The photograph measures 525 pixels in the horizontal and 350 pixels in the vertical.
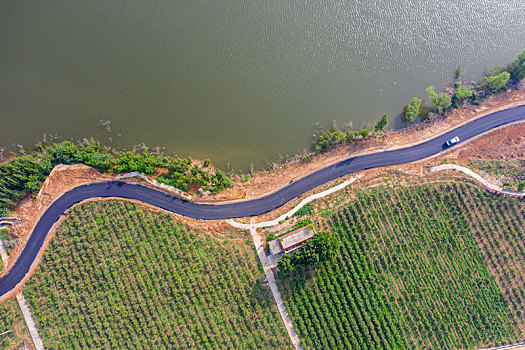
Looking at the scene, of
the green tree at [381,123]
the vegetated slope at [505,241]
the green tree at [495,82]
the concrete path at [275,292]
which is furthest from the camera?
the green tree at [495,82]

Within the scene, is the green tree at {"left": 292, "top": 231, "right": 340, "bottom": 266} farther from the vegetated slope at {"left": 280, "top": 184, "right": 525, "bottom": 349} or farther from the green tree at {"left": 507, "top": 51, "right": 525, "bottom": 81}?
the green tree at {"left": 507, "top": 51, "right": 525, "bottom": 81}

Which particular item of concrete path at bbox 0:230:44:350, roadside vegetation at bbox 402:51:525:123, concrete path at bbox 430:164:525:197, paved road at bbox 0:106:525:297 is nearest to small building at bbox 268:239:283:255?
paved road at bbox 0:106:525:297

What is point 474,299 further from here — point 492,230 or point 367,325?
point 367,325

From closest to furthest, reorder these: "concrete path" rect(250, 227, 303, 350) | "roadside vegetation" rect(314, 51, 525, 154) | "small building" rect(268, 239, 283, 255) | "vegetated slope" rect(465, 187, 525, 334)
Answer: "concrete path" rect(250, 227, 303, 350) < "small building" rect(268, 239, 283, 255) < "vegetated slope" rect(465, 187, 525, 334) < "roadside vegetation" rect(314, 51, 525, 154)

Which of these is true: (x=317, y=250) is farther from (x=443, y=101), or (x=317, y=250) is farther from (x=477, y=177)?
(x=443, y=101)

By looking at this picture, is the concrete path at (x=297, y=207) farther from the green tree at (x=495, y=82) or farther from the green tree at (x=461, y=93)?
the green tree at (x=495, y=82)

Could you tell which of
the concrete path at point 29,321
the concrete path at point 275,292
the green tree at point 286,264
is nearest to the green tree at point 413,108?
the green tree at point 286,264
